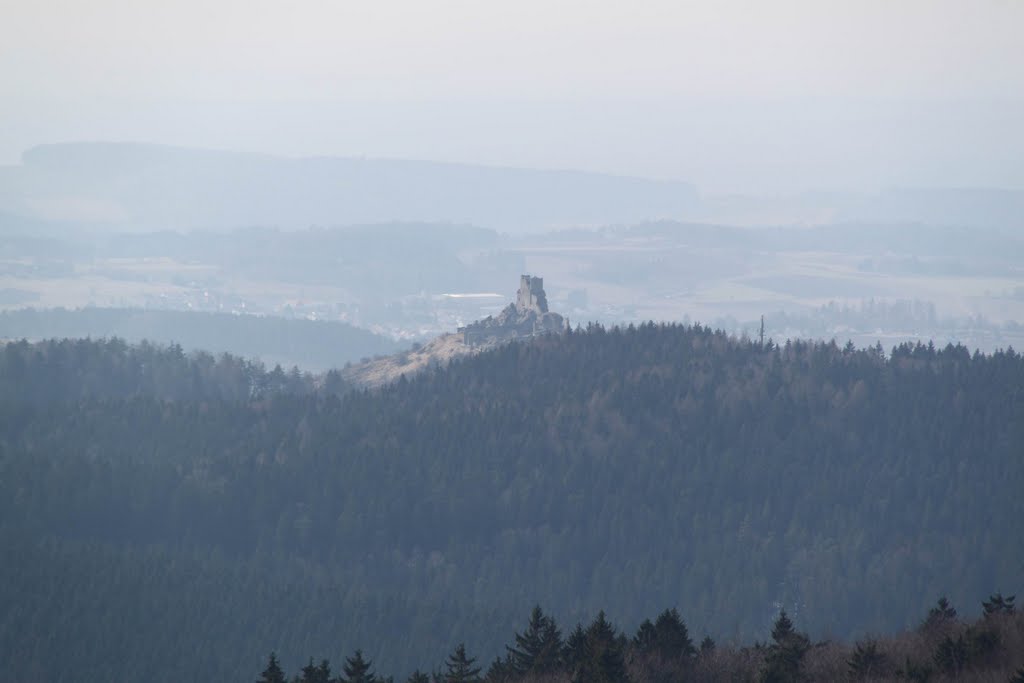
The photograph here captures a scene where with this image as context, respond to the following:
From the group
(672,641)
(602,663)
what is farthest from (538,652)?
(602,663)

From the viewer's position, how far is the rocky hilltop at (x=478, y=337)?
138m

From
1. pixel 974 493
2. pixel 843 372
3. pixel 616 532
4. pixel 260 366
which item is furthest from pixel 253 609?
pixel 260 366

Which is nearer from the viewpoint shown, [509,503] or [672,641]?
[672,641]

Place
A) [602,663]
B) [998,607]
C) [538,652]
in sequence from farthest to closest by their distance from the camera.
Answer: [998,607] → [538,652] → [602,663]

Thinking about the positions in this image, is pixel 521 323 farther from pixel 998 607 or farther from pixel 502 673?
pixel 502 673

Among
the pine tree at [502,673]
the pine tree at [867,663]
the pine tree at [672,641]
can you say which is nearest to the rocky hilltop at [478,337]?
the pine tree at [672,641]

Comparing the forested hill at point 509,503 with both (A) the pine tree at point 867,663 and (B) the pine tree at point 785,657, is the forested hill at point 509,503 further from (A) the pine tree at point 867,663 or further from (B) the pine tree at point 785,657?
(A) the pine tree at point 867,663

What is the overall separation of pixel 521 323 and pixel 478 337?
4.42 m

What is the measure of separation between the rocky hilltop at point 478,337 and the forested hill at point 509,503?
957cm

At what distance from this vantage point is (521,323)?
5591 inches

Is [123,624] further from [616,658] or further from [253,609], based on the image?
[616,658]

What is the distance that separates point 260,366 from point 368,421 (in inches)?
1259

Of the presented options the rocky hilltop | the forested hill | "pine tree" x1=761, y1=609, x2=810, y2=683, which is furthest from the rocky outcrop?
"pine tree" x1=761, y1=609, x2=810, y2=683

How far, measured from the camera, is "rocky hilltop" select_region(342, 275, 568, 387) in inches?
5418
